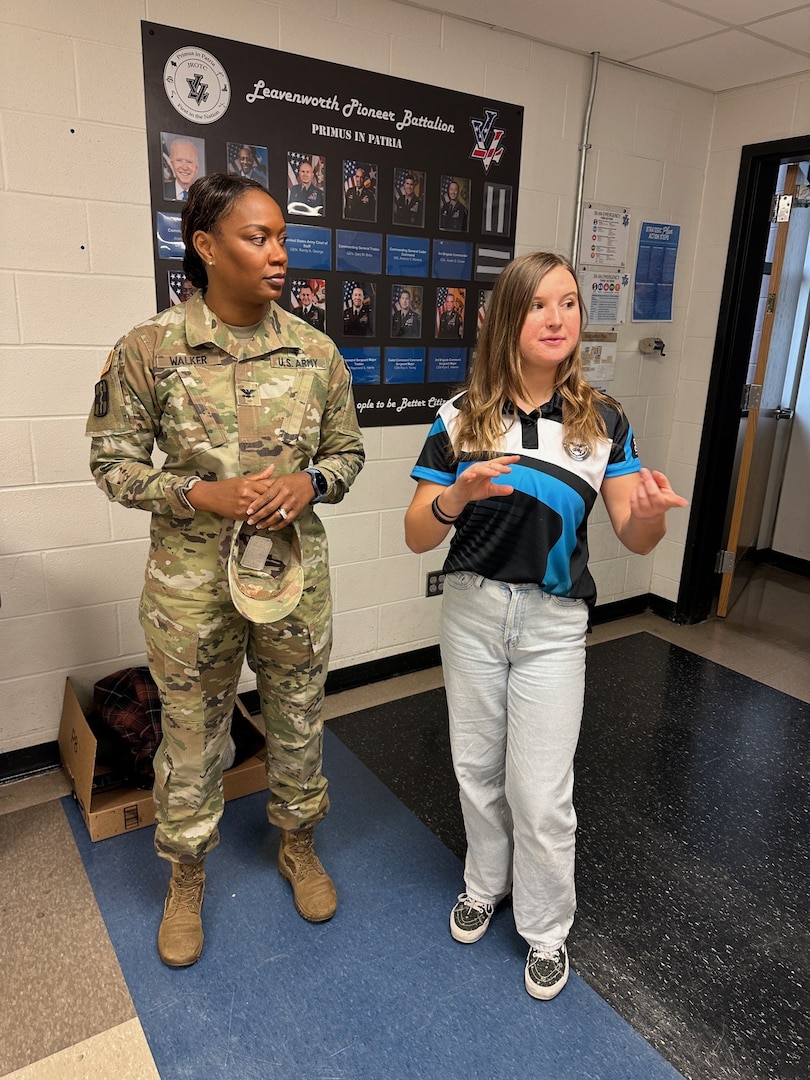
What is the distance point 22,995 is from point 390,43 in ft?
9.69

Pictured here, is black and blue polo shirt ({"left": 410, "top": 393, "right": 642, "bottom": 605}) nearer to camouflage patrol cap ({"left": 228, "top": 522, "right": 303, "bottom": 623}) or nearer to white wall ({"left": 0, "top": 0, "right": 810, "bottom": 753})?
camouflage patrol cap ({"left": 228, "top": 522, "right": 303, "bottom": 623})

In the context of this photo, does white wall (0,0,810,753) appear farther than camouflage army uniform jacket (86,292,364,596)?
Yes

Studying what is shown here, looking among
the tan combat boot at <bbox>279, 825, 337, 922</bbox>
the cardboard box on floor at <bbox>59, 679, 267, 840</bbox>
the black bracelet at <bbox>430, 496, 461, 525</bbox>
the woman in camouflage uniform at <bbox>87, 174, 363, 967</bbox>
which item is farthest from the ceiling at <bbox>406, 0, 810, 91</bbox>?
the tan combat boot at <bbox>279, 825, 337, 922</bbox>

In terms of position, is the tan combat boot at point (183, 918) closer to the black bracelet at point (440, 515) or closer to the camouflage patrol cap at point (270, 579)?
the camouflage patrol cap at point (270, 579)

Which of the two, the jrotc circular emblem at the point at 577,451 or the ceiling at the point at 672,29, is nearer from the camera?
the jrotc circular emblem at the point at 577,451

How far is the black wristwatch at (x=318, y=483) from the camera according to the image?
1.68m

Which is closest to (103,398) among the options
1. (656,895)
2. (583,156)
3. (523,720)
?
(523,720)

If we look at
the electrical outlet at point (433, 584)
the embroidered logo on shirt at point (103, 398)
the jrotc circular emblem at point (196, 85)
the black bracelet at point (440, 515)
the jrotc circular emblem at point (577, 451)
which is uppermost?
the jrotc circular emblem at point (196, 85)

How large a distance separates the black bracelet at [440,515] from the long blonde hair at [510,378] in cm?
13

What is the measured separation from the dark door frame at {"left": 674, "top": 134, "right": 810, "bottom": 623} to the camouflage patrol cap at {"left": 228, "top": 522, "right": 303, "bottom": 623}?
267cm

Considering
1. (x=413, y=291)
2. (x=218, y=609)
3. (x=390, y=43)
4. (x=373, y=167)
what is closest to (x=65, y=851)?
(x=218, y=609)

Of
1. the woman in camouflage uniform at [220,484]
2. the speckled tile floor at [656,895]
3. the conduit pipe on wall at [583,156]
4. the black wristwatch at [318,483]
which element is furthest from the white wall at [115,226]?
the black wristwatch at [318,483]

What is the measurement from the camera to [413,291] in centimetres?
285

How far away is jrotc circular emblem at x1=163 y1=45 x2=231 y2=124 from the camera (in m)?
2.24
